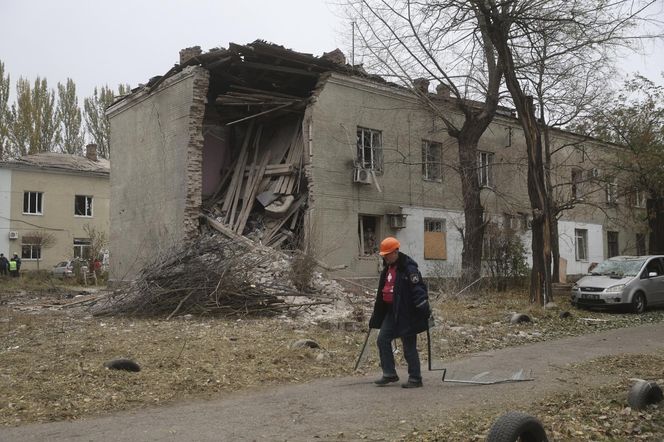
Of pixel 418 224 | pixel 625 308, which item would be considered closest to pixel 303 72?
A: pixel 418 224

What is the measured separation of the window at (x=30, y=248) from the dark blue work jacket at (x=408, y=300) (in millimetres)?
35914

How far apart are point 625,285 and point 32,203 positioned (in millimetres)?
35549

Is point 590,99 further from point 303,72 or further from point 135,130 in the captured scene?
point 135,130

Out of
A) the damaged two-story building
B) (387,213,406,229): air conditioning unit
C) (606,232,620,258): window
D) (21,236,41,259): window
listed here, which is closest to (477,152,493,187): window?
the damaged two-story building

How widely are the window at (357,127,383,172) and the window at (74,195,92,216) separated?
26748 millimetres

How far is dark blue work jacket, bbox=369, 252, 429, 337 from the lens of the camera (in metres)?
6.84

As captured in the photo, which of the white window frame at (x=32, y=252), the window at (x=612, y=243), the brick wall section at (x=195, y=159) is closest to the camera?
the brick wall section at (x=195, y=159)

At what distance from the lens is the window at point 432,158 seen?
22.6 m

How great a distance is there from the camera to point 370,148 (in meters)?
20.9

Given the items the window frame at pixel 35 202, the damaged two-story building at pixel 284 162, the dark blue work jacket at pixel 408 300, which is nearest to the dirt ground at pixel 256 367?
the dark blue work jacket at pixel 408 300

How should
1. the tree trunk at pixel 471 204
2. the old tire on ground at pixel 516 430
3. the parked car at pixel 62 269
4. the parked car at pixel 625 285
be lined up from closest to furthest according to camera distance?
the old tire on ground at pixel 516 430 < the parked car at pixel 625 285 < the tree trunk at pixel 471 204 < the parked car at pixel 62 269

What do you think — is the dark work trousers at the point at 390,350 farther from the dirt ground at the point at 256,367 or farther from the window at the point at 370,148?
the window at the point at 370,148

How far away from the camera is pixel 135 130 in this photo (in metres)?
21.9

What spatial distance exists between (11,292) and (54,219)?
61.7ft
